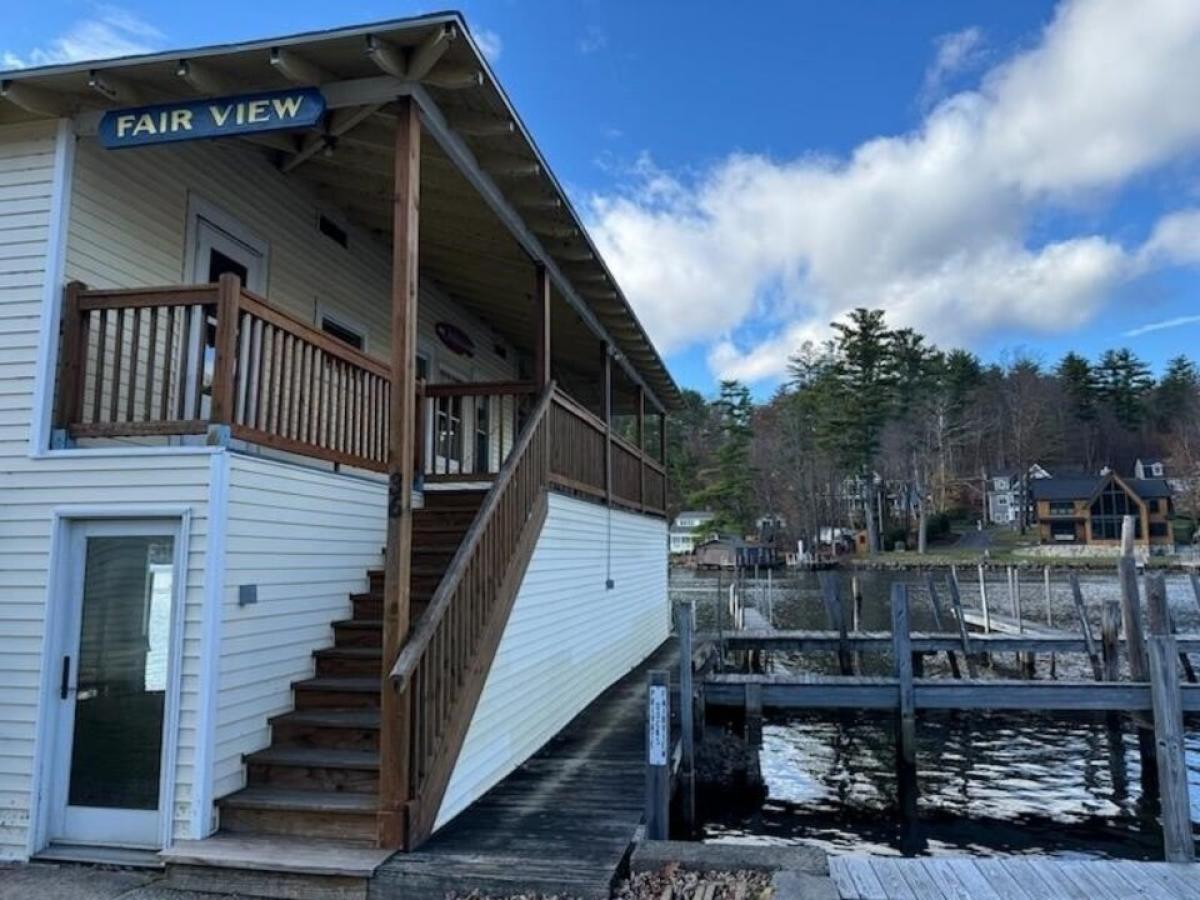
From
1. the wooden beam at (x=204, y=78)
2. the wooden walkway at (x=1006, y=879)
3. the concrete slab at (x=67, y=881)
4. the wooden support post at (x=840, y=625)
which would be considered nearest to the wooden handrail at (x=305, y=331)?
the wooden beam at (x=204, y=78)

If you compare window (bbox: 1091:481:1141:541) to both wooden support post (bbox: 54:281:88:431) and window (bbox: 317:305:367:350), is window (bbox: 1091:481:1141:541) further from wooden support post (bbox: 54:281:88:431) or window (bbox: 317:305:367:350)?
wooden support post (bbox: 54:281:88:431)

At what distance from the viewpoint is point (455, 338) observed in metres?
11.3

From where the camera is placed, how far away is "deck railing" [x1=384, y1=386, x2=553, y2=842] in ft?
15.6

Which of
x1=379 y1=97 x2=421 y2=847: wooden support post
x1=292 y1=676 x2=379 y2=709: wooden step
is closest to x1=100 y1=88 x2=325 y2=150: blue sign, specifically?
x1=379 y1=97 x2=421 y2=847: wooden support post

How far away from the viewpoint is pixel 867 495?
57.5 m

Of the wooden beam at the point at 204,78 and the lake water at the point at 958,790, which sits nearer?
the wooden beam at the point at 204,78

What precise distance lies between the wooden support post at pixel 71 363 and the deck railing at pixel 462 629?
2.80 metres

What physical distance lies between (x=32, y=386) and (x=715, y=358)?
74811 millimetres

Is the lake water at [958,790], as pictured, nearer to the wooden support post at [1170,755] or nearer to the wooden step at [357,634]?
the wooden support post at [1170,755]

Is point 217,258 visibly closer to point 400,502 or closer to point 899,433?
point 400,502

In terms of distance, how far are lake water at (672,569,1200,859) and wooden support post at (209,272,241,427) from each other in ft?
23.4

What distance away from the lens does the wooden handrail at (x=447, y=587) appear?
4547mm

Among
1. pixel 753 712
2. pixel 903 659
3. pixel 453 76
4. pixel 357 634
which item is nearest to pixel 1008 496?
pixel 903 659

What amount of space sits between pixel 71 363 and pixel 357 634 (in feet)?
9.38
